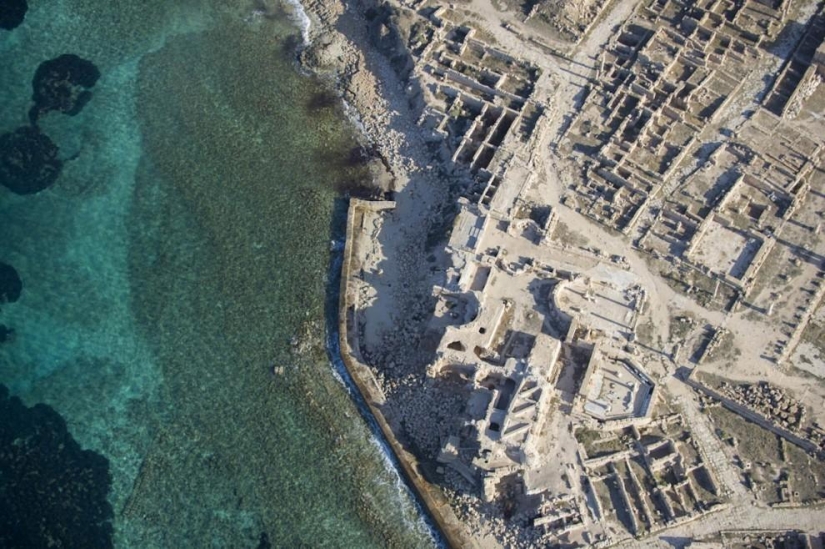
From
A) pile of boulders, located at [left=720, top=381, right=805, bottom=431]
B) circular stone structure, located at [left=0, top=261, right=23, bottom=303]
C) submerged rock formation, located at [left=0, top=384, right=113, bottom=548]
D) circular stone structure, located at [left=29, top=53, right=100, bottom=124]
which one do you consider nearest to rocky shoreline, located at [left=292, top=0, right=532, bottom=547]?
pile of boulders, located at [left=720, top=381, right=805, bottom=431]

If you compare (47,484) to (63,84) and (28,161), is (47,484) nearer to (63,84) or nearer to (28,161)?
(28,161)

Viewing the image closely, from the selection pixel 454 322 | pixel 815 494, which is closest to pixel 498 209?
pixel 454 322

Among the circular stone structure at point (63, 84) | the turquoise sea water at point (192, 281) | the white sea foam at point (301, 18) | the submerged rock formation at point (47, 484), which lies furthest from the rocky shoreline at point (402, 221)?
the submerged rock formation at point (47, 484)

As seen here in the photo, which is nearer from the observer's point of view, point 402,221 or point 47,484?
point 47,484

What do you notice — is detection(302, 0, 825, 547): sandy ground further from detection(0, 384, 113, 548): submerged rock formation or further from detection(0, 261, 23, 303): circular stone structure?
detection(0, 261, 23, 303): circular stone structure

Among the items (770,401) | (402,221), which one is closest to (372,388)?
(402,221)

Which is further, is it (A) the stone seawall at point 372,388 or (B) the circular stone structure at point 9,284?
(B) the circular stone structure at point 9,284

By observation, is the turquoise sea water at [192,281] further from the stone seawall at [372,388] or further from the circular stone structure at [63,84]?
the stone seawall at [372,388]

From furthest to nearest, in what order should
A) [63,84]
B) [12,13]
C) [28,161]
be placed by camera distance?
[12,13]
[63,84]
[28,161]
